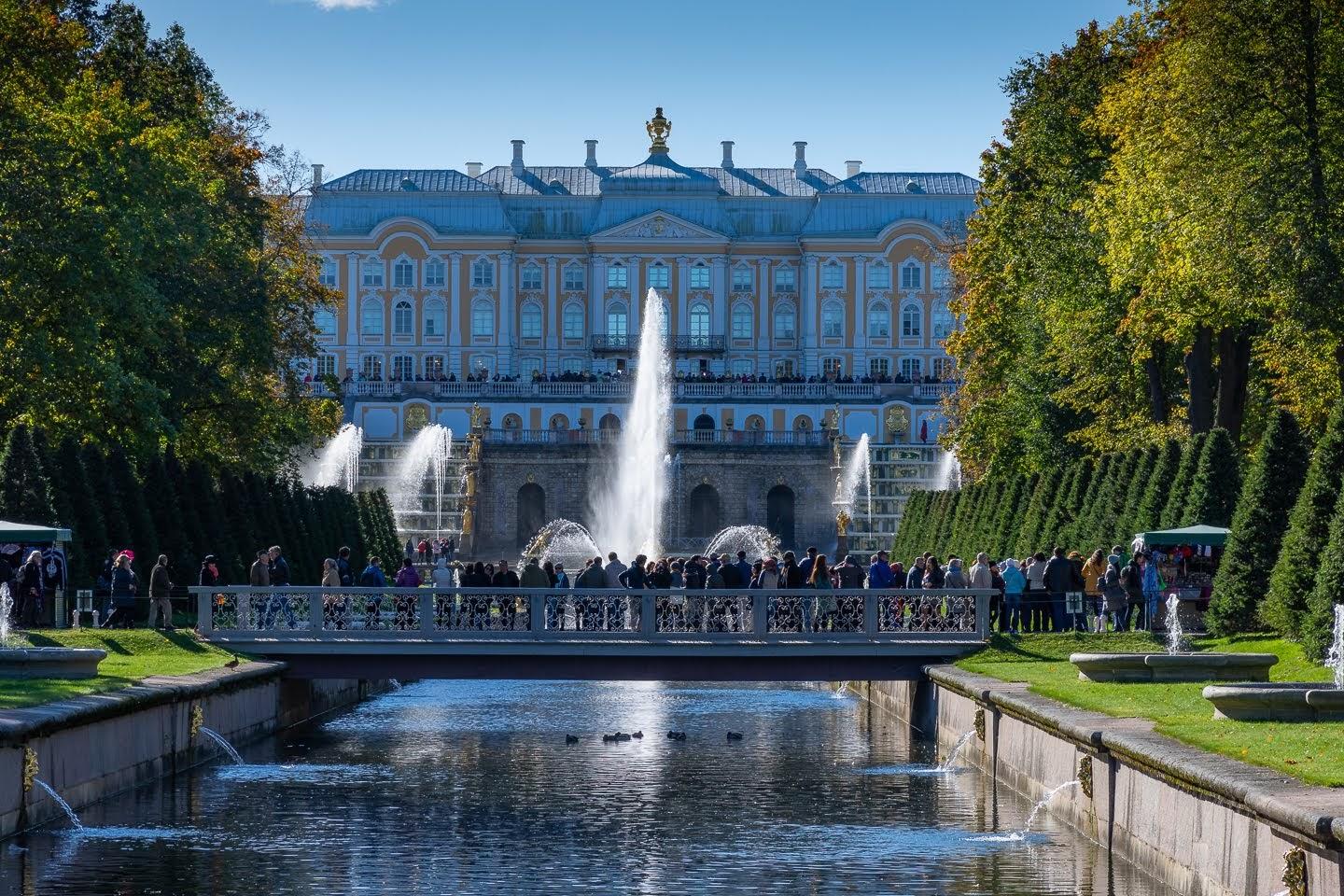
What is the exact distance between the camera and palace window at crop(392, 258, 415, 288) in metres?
129

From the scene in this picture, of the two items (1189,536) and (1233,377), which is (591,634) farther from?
(1233,377)

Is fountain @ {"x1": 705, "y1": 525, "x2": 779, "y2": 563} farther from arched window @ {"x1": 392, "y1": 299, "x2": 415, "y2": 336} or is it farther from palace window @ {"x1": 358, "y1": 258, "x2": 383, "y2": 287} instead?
palace window @ {"x1": 358, "y1": 258, "x2": 383, "y2": 287}

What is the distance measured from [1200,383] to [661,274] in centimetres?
8439

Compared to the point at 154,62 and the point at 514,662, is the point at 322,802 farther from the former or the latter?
the point at 154,62

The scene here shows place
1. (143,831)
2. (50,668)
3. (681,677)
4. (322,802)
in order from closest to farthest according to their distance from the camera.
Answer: (143,831) < (322,802) < (50,668) < (681,677)

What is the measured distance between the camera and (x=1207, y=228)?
3766 centimetres

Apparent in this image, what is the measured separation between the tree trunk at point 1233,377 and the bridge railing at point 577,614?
14234mm

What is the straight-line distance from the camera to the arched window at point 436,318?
129125mm

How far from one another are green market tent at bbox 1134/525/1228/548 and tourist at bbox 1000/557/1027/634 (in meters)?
2.08

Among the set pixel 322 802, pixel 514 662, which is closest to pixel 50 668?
pixel 322 802

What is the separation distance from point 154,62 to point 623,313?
7875cm

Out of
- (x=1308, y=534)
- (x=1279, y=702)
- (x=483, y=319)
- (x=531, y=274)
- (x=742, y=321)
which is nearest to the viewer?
(x=1279, y=702)

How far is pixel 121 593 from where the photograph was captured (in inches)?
1383

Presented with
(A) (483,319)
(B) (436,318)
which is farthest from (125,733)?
(A) (483,319)
